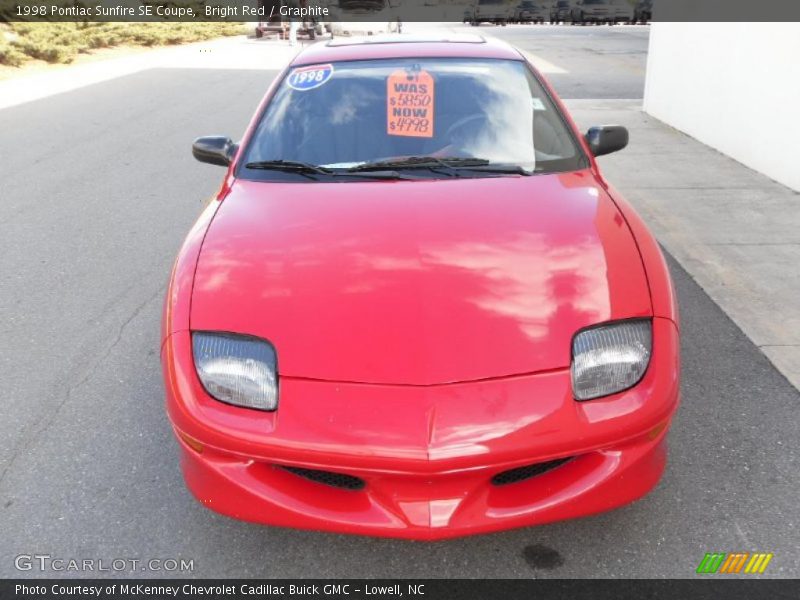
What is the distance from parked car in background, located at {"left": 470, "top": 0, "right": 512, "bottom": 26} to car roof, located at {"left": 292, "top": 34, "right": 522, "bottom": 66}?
39.6m

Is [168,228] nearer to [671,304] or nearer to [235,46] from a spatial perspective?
[671,304]

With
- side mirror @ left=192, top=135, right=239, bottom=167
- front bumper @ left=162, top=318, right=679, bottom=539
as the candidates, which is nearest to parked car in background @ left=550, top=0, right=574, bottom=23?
side mirror @ left=192, top=135, right=239, bottom=167

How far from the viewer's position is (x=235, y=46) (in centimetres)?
2806

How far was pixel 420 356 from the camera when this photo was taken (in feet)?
7.30

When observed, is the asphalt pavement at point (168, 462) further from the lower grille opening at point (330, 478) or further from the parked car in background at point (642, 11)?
the parked car in background at point (642, 11)

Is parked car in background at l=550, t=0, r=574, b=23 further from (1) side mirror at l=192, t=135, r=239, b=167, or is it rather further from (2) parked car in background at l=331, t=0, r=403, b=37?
(1) side mirror at l=192, t=135, r=239, b=167

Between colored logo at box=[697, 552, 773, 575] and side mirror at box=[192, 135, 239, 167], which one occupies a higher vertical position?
side mirror at box=[192, 135, 239, 167]

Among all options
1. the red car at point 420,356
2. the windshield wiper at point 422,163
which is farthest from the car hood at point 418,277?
the windshield wiper at point 422,163

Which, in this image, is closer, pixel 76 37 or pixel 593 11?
pixel 76 37

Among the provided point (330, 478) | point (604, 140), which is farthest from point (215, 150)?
point (330, 478)

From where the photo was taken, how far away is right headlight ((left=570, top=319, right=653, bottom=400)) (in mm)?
2229

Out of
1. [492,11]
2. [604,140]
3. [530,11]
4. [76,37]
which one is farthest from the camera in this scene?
[530,11]

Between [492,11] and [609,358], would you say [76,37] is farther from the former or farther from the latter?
[492,11]

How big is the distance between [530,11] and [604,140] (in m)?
41.4
